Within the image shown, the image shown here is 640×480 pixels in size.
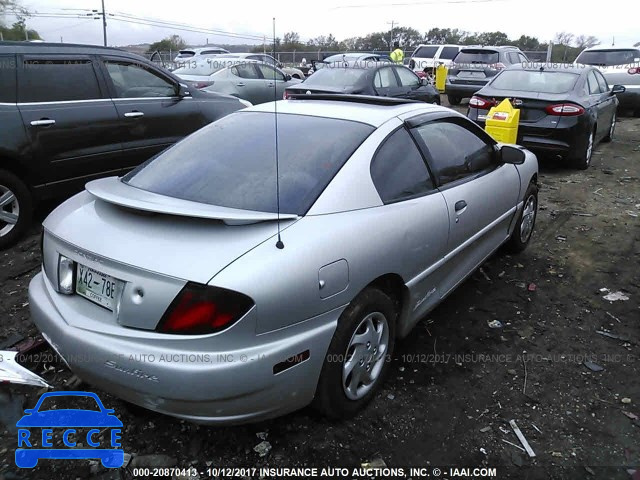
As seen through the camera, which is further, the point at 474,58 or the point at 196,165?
the point at 474,58

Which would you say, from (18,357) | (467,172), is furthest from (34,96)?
(467,172)

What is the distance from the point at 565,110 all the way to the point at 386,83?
4170mm

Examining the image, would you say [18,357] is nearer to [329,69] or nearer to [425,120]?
[425,120]

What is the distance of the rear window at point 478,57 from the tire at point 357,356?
48.5ft

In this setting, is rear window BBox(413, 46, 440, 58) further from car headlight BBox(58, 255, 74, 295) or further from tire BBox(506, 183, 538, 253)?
car headlight BBox(58, 255, 74, 295)

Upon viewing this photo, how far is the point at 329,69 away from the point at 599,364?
334 inches

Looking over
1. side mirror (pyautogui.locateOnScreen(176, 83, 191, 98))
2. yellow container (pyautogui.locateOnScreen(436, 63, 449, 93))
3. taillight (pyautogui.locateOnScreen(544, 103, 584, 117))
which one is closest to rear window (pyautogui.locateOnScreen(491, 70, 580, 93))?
taillight (pyautogui.locateOnScreen(544, 103, 584, 117))

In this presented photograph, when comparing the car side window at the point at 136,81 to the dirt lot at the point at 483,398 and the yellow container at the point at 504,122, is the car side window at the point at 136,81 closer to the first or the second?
the dirt lot at the point at 483,398

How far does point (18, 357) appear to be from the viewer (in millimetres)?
3127

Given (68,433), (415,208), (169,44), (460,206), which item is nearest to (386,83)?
(460,206)

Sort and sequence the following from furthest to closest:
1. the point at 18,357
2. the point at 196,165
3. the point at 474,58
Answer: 1. the point at 474,58
2. the point at 18,357
3. the point at 196,165

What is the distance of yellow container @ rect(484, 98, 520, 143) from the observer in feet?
23.4

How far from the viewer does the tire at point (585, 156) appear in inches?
304

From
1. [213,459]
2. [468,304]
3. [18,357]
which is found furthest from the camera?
[468,304]
